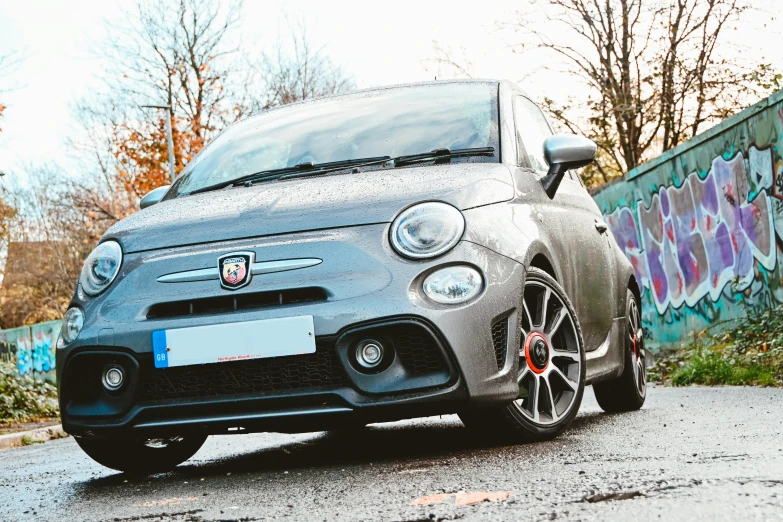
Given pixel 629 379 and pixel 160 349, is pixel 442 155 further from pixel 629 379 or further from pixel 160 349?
pixel 629 379

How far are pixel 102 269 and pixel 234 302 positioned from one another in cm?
66

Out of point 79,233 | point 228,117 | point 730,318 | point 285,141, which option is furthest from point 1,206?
point 285,141

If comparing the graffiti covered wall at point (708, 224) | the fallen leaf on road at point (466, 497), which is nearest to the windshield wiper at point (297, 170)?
the fallen leaf on road at point (466, 497)

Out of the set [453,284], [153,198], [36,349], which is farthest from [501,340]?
[36,349]

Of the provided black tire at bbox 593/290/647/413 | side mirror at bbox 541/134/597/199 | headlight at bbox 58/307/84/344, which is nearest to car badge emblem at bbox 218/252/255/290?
headlight at bbox 58/307/84/344

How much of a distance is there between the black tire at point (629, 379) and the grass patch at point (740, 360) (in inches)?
70.1

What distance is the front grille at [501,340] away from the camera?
387 cm

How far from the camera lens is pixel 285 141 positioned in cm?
513

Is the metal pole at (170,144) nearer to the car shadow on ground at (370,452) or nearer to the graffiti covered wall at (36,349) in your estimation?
the graffiti covered wall at (36,349)

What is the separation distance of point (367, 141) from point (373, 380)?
1.45 metres

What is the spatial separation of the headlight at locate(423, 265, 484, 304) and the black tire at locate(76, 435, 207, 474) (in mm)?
1410

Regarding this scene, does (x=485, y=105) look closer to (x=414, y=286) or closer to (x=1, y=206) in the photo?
(x=414, y=286)

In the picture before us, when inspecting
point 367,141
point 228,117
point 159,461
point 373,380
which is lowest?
point 159,461

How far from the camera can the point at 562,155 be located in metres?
4.71
